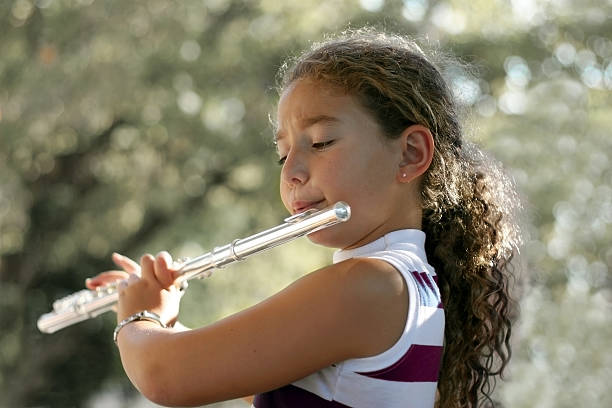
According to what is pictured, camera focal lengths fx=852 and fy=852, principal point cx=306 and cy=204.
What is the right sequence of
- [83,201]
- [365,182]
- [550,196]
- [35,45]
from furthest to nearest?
[83,201], [550,196], [35,45], [365,182]

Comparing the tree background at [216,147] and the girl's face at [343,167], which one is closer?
the girl's face at [343,167]

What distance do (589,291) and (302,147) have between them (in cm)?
294

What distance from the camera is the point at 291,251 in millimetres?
3904

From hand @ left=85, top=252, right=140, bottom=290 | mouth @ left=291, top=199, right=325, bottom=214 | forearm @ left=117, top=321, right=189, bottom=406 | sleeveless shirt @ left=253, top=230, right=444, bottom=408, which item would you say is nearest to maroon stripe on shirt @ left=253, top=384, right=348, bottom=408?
sleeveless shirt @ left=253, top=230, right=444, bottom=408

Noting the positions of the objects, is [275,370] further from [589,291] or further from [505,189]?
[589,291]

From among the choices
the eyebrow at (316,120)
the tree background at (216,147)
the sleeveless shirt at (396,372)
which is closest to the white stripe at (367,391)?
the sleeveless shirt at (396,372)

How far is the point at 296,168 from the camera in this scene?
3.15 ft

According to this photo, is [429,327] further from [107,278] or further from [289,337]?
[107,278]

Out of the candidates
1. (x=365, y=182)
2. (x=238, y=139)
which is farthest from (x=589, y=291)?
(x=365, y=182)

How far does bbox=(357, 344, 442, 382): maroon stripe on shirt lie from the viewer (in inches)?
33.4

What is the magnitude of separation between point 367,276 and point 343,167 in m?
0.15

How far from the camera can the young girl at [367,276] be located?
0.83 m

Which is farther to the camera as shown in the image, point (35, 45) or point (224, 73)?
point (224, 73)

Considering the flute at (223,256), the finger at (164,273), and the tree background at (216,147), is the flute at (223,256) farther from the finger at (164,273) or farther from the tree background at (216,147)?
the tree background at (216,147)
